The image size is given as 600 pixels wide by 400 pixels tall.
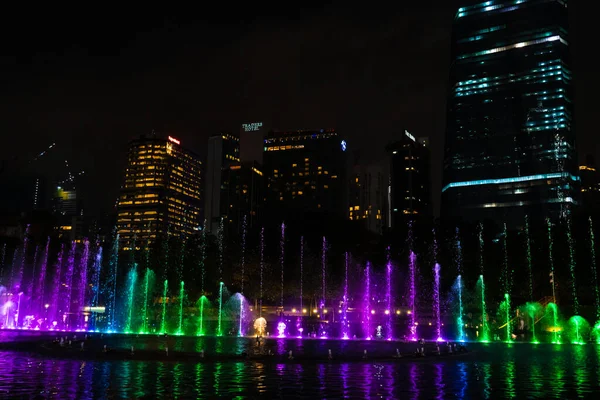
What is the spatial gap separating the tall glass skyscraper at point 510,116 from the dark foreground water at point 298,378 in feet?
397

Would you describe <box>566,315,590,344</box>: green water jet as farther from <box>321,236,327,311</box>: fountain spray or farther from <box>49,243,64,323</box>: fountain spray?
<box>49,243,64,323</box>: fountain spray

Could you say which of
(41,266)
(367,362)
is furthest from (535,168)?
(367,362)

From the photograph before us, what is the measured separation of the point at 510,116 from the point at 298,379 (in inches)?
5451

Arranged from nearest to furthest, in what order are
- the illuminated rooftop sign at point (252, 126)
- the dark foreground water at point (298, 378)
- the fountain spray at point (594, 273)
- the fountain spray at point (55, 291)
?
the dark foreground water at point (298, 378) < the fountain spray at point (594, 273) < the fountain spray at point (55, 291) < the illuminated rooftop sign at point (252, 126)

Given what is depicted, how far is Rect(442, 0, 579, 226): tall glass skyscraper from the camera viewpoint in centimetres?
13350

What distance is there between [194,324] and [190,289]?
19.5 ft

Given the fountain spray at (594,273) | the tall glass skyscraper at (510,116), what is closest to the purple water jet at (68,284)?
the fountain spray at (594,273)

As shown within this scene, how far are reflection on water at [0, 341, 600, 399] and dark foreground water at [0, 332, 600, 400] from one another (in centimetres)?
2

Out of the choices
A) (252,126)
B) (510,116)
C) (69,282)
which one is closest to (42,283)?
(69,282)

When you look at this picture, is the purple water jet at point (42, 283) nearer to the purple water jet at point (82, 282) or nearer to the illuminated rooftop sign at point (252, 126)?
the purple water jet at point (82, 282)

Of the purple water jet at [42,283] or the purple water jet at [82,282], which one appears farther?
the purple water jet at [42,283]

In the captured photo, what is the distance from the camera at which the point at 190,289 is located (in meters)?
57.2

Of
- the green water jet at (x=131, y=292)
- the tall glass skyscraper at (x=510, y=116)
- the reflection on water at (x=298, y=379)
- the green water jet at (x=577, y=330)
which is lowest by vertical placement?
the reflection on water at (x=298, y=379)

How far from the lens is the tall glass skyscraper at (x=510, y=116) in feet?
438
